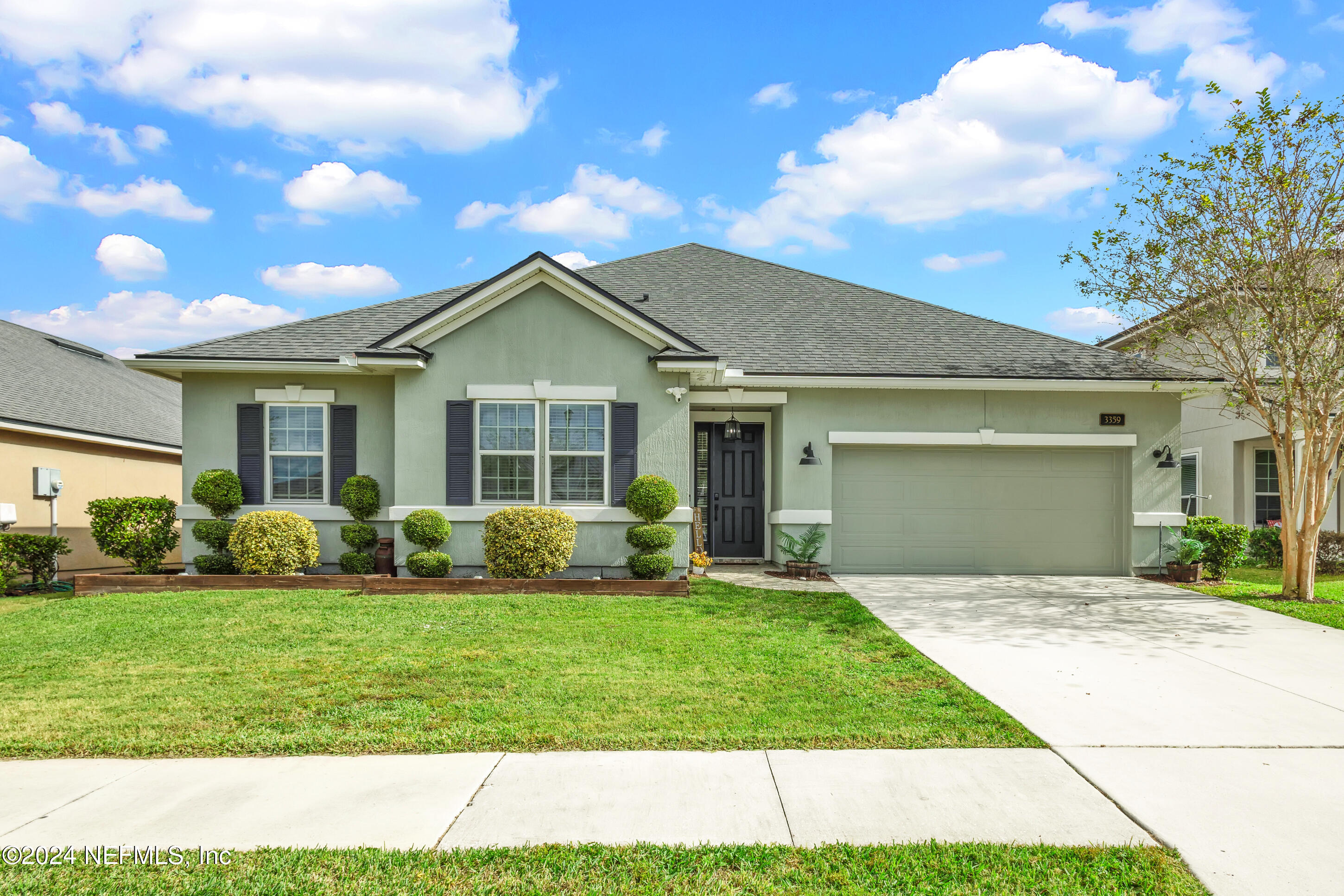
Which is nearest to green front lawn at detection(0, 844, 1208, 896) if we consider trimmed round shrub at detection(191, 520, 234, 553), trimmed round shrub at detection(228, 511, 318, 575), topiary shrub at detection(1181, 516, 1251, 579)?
trimmed round shrub at detection(228, 511, 318, 575)

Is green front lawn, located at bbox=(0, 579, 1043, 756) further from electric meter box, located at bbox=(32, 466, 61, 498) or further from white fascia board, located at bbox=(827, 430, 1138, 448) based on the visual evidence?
electric meter box, located at bbox=(32, 466, 61, 498)

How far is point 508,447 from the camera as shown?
10594 millimetres

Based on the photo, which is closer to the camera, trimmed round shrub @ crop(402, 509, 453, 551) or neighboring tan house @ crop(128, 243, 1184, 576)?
trimmed round shrub @ crop(402, 509, 453, 551)

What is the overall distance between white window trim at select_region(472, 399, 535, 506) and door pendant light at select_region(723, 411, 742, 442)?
327 cm

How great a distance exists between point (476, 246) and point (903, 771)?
15916mm

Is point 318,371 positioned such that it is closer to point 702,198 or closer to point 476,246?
point 476,246

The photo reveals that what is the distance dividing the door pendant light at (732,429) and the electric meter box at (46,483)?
1149 centimetres

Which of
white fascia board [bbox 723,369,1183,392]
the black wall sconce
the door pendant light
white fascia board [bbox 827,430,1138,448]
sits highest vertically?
white fascia board [bbox 723,369,1183,392]

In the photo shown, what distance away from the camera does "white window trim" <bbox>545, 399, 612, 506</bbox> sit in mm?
10578

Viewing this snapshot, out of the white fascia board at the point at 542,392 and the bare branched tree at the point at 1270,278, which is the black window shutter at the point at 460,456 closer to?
the white fascia board at the point at 542,392

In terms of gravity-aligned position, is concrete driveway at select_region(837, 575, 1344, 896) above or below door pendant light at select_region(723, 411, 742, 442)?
below

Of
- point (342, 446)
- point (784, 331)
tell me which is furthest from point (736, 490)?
point (342, 446)

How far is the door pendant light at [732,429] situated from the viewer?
12.2 m

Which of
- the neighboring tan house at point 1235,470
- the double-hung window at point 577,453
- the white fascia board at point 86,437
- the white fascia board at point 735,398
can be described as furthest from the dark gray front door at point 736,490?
the white fascia board at point 86,437
